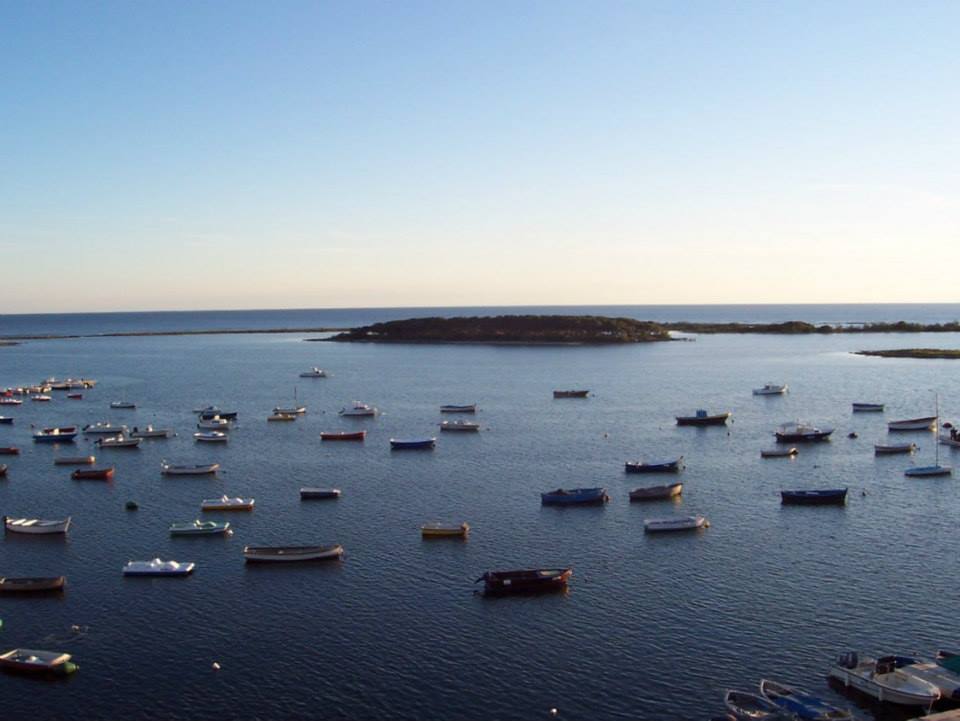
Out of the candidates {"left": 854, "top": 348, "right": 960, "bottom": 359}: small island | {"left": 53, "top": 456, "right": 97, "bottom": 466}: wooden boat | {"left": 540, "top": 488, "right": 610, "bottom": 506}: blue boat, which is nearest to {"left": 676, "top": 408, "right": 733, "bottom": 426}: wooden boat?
{"left": 540, "top": 488, "right": 610, "bottom": 506}: blue boat

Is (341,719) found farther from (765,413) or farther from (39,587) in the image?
(765,413)

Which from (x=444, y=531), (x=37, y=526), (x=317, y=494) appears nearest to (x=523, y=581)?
(x=444, y=531)

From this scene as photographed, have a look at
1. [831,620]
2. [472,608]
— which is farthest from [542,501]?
[831,620]

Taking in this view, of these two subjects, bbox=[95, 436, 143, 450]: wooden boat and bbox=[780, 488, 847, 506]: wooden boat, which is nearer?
bbox=[780, 488, 847, 506]: wooden boat

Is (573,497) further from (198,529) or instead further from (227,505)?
(198,529)

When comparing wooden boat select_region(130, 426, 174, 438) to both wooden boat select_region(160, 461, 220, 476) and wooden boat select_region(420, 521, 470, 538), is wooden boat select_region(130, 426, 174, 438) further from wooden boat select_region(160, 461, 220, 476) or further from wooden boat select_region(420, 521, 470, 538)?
wooden boat select_region(420, 521, 470, 538)

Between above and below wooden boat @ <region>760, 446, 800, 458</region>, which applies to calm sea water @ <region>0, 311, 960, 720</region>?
below
